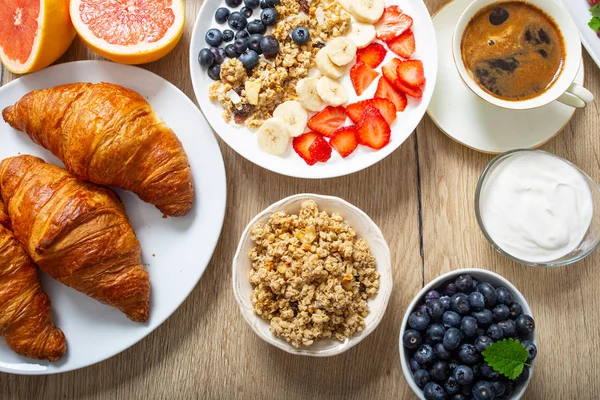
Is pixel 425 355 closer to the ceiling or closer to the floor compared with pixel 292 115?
closer to the floor

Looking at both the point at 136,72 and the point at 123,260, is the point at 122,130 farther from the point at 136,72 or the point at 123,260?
the point at 123,260

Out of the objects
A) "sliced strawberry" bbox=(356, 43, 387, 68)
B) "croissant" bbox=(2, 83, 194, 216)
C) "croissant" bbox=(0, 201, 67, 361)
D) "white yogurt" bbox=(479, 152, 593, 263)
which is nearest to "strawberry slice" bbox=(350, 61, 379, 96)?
"sliced strawberry" bbox=(356, 43, 387, 68)

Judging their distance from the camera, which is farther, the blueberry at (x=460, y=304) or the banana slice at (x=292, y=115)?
the banana slice at (x=292, y=115)

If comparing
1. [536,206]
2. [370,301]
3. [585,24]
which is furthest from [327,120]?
[585,24]

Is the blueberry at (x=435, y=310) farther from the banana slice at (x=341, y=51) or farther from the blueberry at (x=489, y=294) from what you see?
the banana slice at (x=341, y=51)

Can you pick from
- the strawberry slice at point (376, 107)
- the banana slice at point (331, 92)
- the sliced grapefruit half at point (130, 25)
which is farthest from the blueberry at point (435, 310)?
the sliced grapefruit half at point (130, 25)

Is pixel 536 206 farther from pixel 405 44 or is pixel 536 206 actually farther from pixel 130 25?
pixel 130 25

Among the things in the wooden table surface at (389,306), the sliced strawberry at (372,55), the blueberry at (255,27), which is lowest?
the wooden table surface at (389,306)
